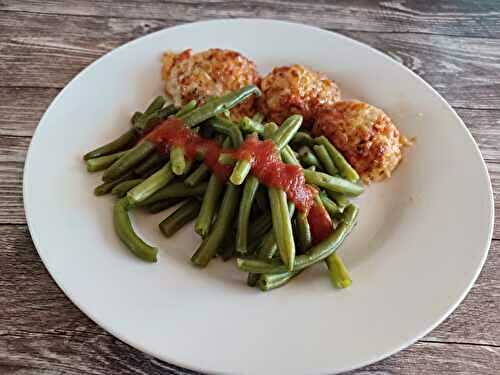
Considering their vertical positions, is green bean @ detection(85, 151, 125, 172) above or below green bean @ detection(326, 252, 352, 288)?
above

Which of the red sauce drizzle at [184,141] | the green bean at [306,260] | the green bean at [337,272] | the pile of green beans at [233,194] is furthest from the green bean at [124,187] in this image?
the green bean at [337,272]

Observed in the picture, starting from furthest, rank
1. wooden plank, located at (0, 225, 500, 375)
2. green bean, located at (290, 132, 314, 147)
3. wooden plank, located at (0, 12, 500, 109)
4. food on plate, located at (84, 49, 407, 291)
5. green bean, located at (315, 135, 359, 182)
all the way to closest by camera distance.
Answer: wooden plank, located at (0, 12, 500, 109)
green bean, located at (290, 132, 314, 147)
green bean, located at (315, 135, 359, 182)
food on plate, located at (84, 49, 407, 291)
wooden plank, located at (0, 225, 500, 375)

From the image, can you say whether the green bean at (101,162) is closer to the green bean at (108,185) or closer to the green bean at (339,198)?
the green bean at (108,185)

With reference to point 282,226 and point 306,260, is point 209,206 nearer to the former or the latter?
point 282,226

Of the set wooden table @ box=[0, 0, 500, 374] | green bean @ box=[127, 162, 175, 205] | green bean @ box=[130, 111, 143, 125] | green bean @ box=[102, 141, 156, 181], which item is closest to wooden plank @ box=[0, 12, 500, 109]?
wooden table @ box=[0, 0, 500, 374]

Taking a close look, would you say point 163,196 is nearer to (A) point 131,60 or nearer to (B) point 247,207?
(B) point 247,207

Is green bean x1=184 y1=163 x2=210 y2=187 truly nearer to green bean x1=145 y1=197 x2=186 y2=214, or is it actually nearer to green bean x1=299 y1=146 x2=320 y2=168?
green bean x1=145 y1=197 x2=186 y2=214

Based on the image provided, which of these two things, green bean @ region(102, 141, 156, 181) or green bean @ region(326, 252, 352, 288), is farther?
green bean @ region(102, 141, 156, 181)

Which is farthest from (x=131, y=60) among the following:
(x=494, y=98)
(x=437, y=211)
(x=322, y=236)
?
(x=494, y=98)

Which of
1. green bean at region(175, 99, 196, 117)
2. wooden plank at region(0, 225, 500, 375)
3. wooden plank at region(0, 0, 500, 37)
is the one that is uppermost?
wooden plank at region(0, 0, 500, 37)
